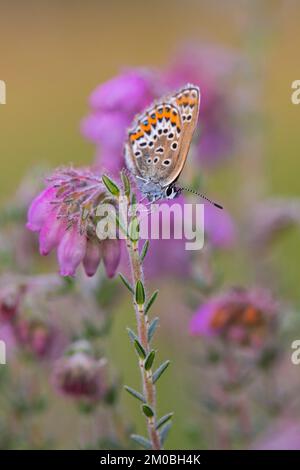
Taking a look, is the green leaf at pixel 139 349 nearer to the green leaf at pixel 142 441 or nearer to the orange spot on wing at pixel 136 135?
the green leaf at pixel 142 441

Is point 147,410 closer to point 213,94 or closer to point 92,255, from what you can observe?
point 92,255

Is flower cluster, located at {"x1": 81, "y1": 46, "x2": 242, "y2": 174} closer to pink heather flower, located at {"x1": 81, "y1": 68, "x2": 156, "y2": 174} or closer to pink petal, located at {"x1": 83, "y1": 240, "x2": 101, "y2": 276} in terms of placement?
pink heather flower, located at {"x1": 81, "y1": 68, "x2": 156, "y2": 174}

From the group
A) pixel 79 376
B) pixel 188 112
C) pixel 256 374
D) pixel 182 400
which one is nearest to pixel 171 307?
pixel 182 400

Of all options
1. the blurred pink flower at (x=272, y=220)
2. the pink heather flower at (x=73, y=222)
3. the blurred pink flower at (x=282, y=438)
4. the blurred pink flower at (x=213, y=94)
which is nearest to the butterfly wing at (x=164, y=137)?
the pink heather flower at (x=73, y=222)

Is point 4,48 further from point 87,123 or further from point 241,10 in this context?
point 87,123

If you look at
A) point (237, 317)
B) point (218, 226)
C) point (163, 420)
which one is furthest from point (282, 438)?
point (218, 226)
